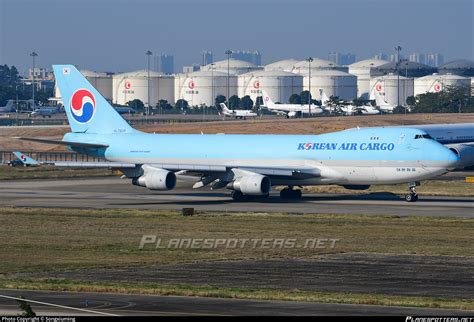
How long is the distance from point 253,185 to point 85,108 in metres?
14.7

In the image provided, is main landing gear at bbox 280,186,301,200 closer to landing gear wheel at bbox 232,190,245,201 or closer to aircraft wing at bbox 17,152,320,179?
aircraft wing at bbox 17,152,320,179

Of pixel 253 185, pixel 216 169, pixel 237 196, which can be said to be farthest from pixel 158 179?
pixel 253 185

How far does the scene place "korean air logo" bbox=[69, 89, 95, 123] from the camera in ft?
249

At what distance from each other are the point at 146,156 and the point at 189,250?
27.6 meters

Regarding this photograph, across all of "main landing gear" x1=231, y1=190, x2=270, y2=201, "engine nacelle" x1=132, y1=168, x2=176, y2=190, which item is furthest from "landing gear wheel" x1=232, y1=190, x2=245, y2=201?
"engine nacelle" x1=132, y1=168, x2=176, y2=190

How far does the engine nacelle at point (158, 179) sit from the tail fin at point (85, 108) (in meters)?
7.78

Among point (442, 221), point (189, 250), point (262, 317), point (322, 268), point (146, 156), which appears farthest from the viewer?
point (146, 156)

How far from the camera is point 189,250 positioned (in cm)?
4566

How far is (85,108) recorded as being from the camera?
75.9 m

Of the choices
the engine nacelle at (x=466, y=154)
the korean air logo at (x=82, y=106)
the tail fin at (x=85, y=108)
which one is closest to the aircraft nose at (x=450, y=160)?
the tail fin at (x=85, y=108)

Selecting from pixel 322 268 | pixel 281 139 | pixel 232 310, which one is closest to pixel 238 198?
pixel 281 139

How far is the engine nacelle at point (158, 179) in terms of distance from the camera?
67.8 meters

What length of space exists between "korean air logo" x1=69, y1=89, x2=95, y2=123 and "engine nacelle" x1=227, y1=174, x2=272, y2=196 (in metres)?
12.9

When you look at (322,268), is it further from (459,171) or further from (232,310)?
(459,171)
